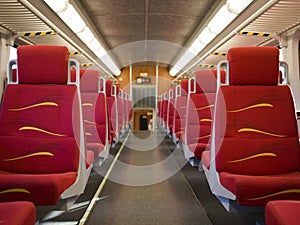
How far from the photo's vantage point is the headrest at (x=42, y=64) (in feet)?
7.03

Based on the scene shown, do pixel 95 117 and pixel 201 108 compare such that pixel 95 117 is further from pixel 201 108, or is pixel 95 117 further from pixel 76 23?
pixel 76 23

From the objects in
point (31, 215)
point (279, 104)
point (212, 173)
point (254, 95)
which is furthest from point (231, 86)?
point (31, 215)

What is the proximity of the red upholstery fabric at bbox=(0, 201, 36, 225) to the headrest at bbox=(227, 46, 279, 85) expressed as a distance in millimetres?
1631

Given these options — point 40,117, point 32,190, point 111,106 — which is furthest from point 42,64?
point 111,106

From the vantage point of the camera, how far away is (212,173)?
212 cm

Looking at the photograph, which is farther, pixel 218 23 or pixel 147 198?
pixel 218 23

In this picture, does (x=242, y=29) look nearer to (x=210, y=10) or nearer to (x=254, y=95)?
(x=210, y=10)

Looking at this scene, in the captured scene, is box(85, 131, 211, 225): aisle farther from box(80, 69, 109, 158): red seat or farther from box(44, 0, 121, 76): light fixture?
box(44, 0, 121, 76): light fixture

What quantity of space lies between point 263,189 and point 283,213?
17.3 inches

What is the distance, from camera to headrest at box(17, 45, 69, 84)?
7.03 ft

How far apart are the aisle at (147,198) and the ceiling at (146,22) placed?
2.72 meters

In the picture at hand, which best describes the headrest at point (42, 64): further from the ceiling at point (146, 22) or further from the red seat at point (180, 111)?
the red seat at point (180, 111)

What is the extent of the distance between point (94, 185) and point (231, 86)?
2.03 m

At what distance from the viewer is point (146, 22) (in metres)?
7.43
